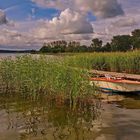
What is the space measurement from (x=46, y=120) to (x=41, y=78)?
2300 mm

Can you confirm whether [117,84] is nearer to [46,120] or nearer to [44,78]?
[44,78]

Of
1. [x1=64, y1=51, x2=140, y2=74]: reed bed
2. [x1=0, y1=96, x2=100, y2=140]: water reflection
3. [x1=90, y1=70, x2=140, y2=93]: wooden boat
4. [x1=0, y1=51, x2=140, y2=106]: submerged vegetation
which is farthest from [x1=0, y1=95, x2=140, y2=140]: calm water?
[x1=64, y1=51, x2=140, y2=74]: reed bed

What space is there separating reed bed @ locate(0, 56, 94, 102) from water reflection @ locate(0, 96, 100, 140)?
1.65ft

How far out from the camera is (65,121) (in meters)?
10.2

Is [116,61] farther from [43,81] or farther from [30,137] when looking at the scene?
[30,137]

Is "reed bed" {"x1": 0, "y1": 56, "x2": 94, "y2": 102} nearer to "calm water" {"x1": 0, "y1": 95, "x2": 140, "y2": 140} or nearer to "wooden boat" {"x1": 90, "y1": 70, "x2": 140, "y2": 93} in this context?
"calm water" {"x1": 0, "y1": 95, "x2": 140, "y2": 140}

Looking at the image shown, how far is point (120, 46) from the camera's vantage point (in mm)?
56375

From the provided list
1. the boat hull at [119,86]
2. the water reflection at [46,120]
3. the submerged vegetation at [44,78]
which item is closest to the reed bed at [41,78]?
the submerged vegetation at [44,78]

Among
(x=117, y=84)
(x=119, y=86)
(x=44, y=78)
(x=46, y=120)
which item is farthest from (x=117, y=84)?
(x=46, y=120)

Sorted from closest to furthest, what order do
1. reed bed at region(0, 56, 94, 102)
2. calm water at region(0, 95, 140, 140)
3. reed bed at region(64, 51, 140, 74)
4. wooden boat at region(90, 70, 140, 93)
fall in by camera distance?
calm water at region(0, 95, 140, 140) → reed bed at region(0, 56, 94, 102) → wooden boat at region(90, 70, 140, 93) → reed bed at region(64, 51, 140, 74)

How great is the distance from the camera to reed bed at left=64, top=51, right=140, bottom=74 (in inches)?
833

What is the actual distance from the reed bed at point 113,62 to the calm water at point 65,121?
7792mm

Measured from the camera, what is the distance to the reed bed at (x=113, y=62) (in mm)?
21169

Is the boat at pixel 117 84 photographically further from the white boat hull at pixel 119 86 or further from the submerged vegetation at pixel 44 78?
the submerged vegetation at pixel 44 78
